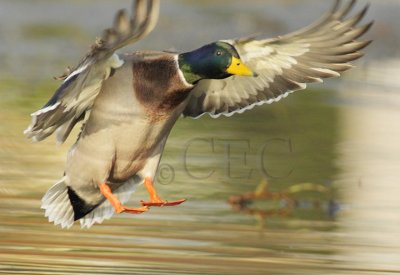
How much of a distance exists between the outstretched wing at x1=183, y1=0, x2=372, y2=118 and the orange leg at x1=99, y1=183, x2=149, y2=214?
2.64 feet

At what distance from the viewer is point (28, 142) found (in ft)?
43.3

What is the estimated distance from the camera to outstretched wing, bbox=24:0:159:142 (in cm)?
820

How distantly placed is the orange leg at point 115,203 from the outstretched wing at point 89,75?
40 cm

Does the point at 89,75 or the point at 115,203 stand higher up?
the point at 89,75

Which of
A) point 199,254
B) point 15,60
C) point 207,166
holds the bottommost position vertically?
point 199,254

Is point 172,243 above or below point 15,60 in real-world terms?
below

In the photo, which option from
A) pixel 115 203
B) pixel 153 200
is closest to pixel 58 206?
pixel 115 203

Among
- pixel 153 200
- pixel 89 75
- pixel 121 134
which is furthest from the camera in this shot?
pixel 153 200

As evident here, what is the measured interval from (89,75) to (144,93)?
375mm

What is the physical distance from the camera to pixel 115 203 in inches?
364

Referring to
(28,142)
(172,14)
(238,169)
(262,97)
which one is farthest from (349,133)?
(172,14)

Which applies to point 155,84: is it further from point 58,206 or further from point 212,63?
point 58,206

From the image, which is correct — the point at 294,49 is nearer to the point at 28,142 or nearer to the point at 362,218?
the point at 362,218

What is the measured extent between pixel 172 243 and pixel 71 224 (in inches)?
25.9
